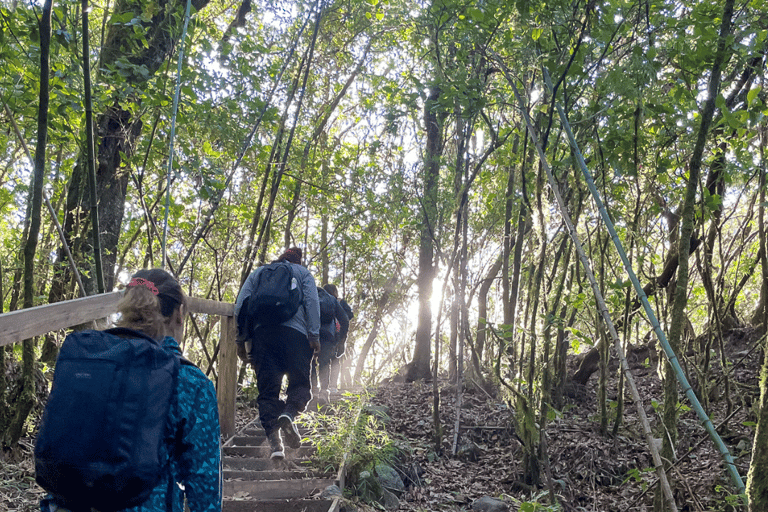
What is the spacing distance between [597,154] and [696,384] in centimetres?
329

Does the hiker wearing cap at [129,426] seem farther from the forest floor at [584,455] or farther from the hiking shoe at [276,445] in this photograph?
the hiking shoe at [276,445]

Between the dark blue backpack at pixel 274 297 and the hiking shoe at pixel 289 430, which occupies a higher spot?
the dark blue backpack at pixel 274 297

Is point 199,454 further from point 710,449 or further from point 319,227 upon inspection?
point 319,227

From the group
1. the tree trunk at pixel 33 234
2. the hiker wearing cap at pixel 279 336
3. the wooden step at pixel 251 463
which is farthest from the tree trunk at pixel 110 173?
the wooden step at pixel 251 463

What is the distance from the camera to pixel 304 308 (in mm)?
5066

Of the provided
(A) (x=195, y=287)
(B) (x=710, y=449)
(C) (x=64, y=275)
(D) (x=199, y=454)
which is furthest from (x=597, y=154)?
(A) (x=195, y=287)

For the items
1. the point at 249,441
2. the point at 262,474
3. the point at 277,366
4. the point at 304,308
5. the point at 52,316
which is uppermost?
the point at 304,308

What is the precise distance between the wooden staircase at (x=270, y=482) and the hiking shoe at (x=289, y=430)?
0.09 m

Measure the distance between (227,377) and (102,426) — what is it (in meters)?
4.15

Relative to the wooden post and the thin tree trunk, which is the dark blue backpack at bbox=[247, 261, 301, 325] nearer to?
the wooden post

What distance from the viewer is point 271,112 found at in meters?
5.83

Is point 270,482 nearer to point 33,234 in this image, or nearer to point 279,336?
point 279,336

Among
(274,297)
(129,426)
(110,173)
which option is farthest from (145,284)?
(110,173)

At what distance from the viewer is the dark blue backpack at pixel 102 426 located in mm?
1484
